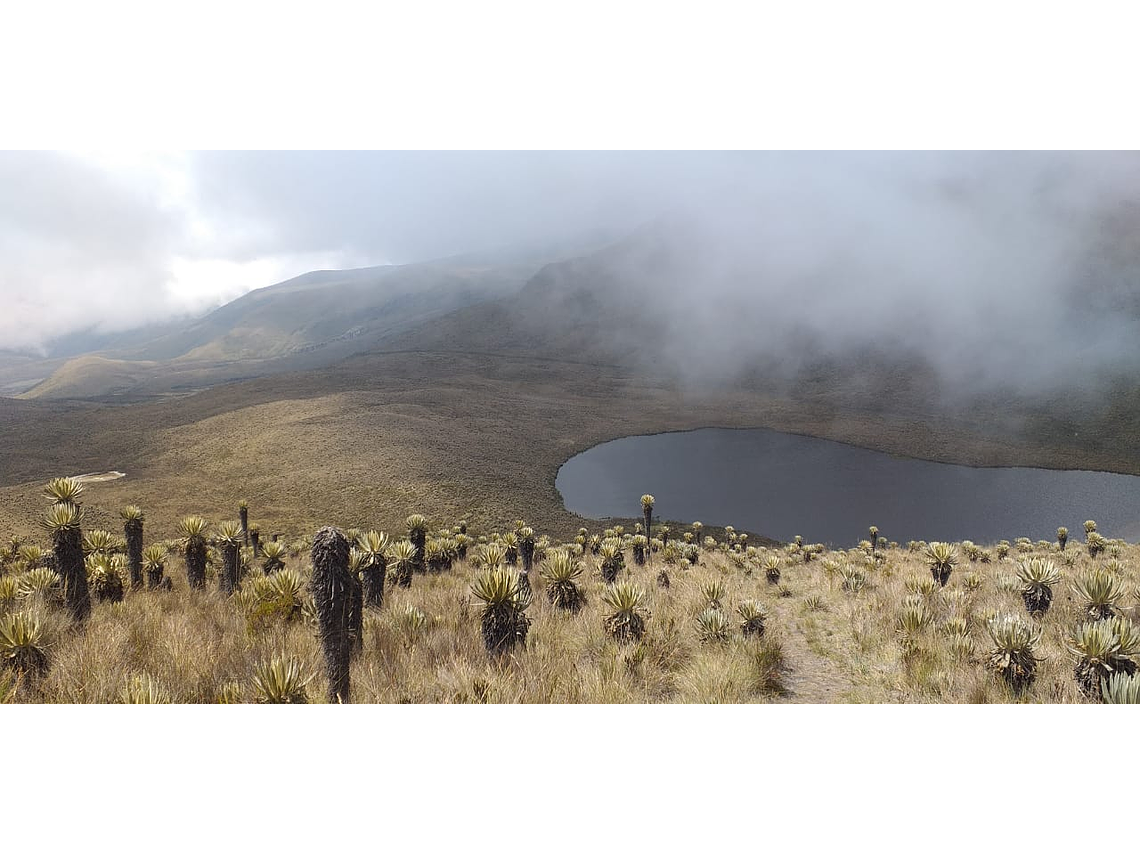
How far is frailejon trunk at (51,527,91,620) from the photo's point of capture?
6906mm

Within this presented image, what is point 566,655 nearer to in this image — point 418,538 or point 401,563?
point 401,563

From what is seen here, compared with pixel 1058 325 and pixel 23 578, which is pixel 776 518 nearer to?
pixel 23 578

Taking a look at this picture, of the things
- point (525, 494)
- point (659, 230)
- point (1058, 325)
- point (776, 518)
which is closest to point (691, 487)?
point (776, 518)

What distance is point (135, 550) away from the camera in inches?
395

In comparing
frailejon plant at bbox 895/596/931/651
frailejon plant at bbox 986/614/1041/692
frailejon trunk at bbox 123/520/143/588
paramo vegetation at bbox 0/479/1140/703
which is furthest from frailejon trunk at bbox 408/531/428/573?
frailejon plant at bbox 986/614/1041/692

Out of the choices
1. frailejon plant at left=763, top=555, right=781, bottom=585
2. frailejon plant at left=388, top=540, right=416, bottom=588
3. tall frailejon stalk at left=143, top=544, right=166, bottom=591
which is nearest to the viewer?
tall frailejon stalk at left=143, top=544, right=166, bottom=591

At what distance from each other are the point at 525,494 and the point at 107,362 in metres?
241

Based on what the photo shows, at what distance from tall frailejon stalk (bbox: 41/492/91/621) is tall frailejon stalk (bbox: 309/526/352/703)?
5.23 m

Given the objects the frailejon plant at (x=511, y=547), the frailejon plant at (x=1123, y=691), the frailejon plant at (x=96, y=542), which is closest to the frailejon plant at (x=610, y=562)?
the frailejon plant at (x=511, y=547)

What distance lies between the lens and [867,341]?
106 metres

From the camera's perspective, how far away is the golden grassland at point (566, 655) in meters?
4.33

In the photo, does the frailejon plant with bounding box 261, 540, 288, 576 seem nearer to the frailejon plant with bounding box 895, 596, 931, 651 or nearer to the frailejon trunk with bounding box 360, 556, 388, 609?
the frailejon trunk with bounding box 360, 556, 388, 609

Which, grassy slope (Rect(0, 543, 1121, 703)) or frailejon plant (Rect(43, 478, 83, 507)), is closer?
grassy slope (Rect(0, 543, 1121, 703))

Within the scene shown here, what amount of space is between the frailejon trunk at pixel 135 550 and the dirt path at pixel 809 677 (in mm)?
12132
